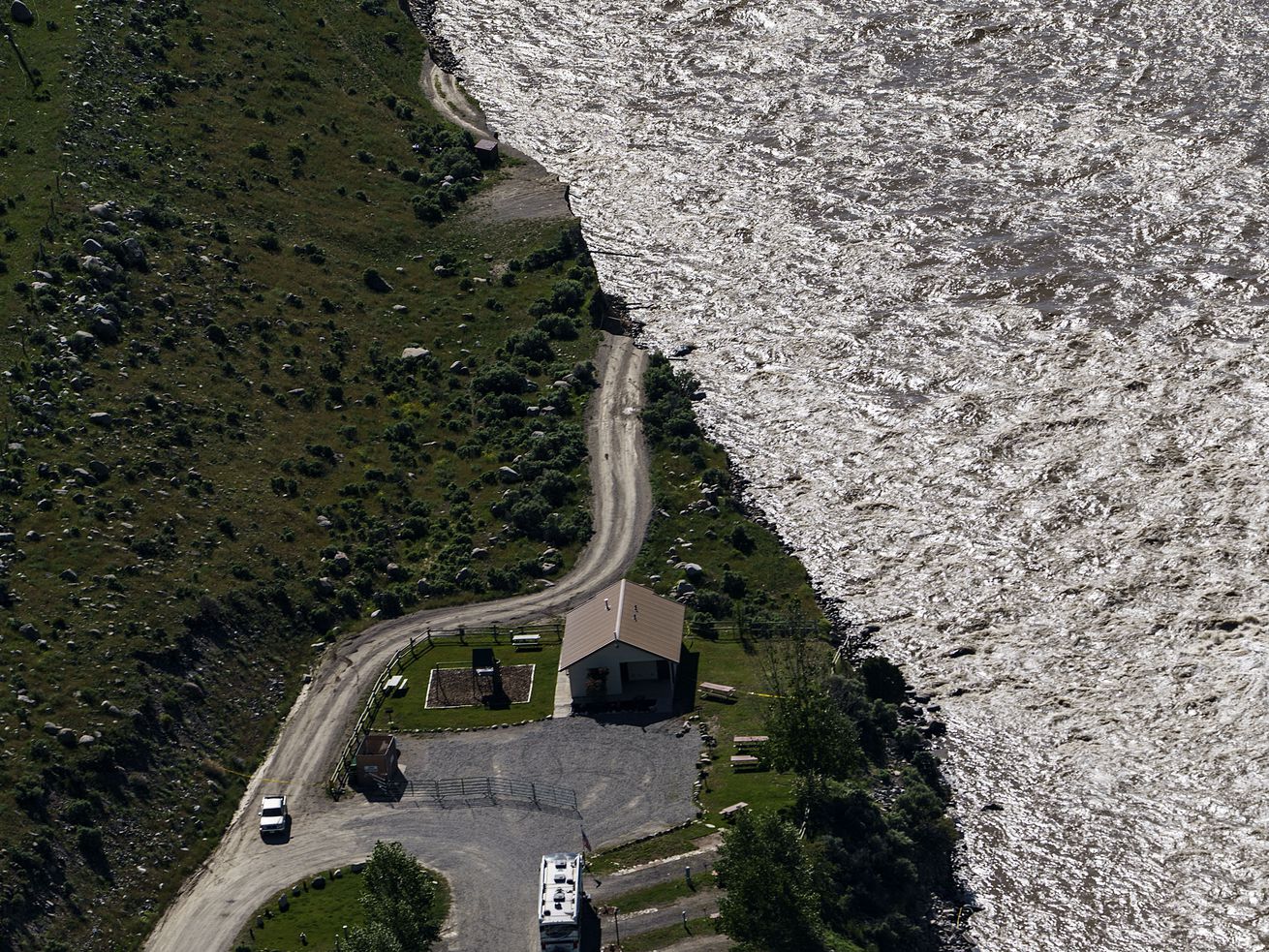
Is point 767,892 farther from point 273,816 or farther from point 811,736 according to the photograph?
point 273,816

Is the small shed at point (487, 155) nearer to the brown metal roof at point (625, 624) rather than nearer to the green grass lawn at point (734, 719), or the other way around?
the brown metal roof at point (625, 624)

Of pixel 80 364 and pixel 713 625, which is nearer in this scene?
pixel 713 625

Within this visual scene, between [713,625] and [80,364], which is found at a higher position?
[80,364]

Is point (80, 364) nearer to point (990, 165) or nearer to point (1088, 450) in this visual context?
point (1088, 450)

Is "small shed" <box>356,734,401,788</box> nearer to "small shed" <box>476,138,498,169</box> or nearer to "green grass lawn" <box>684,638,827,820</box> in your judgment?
"green grass lawn" <box>684,638,827,820</box>

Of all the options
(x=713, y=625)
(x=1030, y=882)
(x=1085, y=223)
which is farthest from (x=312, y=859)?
(x=1085, y=223)

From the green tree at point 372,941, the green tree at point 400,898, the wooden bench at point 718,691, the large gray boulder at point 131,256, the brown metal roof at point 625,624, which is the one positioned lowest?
the wooden bench at point 718,691

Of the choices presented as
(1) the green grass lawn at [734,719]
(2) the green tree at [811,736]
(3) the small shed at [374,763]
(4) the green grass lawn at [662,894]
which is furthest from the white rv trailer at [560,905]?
(3) the small shed at [374,763]

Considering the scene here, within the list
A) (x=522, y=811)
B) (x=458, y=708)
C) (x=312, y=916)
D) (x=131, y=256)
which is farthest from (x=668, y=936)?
(x=131, y=256)
